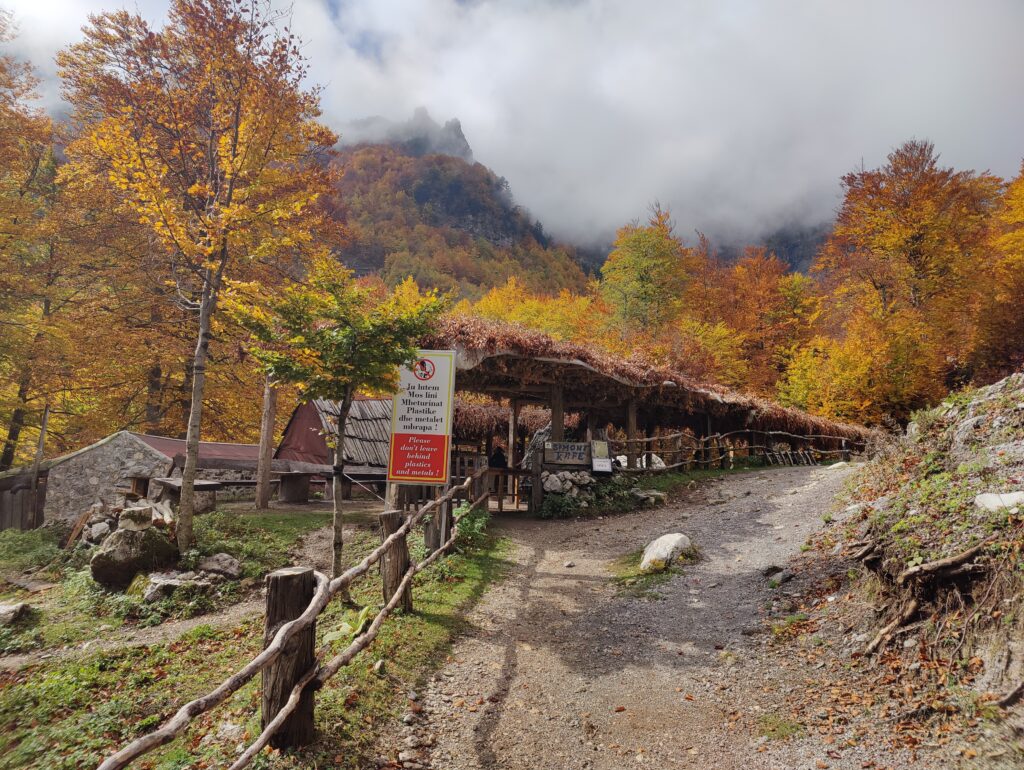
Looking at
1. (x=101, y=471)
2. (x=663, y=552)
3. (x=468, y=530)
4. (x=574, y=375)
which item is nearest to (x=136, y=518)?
(x=468, y=530)

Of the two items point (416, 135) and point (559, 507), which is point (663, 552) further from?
point (416, 135)

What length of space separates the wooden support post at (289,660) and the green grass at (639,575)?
171 inches

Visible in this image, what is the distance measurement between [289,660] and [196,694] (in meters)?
1.67

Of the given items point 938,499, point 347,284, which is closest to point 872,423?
point 938,499

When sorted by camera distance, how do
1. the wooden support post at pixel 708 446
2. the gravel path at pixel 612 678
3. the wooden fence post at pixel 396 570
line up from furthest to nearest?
the wooden support post at pixel 708 446, the wooden fence post at pixel 396 570, the gravel path at pixel 612 678

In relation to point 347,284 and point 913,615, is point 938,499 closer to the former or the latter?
point 913,615

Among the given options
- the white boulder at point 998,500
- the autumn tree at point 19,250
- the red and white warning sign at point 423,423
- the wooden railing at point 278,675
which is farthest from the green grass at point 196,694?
the autumn tree at point 19,250

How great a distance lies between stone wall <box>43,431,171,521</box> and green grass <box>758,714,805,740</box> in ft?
39.9

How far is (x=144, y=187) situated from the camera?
7.43 m

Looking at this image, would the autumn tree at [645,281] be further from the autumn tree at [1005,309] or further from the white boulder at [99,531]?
the white boulder at [99,531]

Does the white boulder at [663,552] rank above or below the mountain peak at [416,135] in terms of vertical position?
below

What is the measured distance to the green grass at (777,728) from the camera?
140 inches

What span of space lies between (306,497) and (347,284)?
9.31 metres

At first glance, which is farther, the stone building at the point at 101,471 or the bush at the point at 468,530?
the stone building at the point at 101,471
